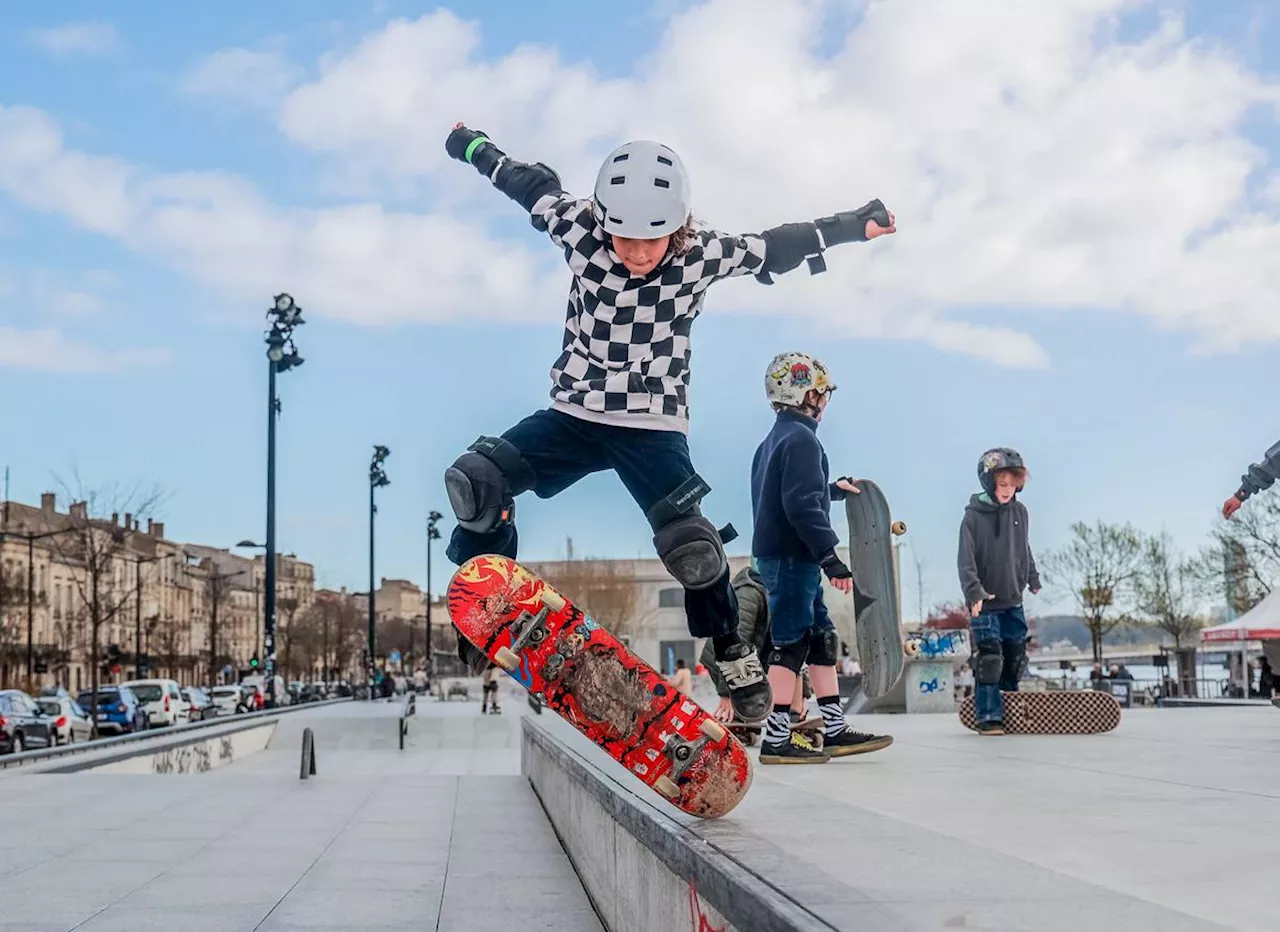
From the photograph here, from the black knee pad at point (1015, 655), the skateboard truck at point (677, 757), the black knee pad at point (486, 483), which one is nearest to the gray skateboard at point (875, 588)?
the black knee pad at point (1015, 655)

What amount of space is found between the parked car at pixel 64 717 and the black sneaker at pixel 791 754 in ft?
77.8

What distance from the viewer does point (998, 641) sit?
28.3 ft

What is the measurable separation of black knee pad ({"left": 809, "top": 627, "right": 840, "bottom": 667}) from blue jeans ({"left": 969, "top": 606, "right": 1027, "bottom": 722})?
253 centimetres

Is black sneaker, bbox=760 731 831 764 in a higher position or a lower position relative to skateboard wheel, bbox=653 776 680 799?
lower

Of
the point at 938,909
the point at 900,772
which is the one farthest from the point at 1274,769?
the point at 938,909

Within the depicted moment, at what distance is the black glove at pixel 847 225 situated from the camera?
190 inches

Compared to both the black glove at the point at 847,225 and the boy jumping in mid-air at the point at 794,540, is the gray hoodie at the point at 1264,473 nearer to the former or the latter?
the boy jumping in mid-air at the point at 794,540

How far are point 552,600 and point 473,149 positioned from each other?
6.30ft

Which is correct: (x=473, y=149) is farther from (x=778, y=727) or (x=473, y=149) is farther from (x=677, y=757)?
(x=778, y=727)

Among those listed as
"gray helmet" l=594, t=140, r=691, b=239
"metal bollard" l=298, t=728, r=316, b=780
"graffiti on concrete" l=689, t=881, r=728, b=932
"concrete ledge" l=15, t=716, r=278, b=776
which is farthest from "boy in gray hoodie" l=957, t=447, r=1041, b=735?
"concrete ledge" l=15, t=716, r=278, b=776

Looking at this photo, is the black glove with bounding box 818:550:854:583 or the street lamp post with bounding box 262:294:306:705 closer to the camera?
the black glove with bounding box 818:550:854:583

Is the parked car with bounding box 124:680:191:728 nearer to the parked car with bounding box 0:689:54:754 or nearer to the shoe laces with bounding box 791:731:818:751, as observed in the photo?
the parked car with bounding box 0:689:54:754

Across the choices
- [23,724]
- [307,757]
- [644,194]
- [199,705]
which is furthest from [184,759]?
[199,705]

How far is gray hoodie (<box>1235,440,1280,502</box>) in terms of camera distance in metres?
8.27
